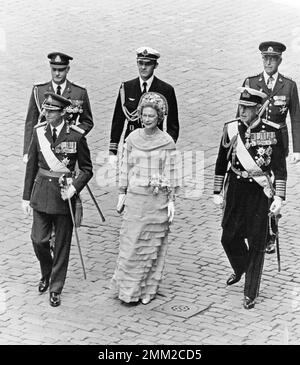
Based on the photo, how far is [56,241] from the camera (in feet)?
37.5

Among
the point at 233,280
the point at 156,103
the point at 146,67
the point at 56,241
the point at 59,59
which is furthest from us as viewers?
the point at 146,67

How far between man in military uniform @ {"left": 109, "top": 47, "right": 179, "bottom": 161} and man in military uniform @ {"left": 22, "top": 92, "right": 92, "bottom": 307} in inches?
55.9

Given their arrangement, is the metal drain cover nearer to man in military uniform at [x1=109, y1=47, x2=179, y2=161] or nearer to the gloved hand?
the gloved hand

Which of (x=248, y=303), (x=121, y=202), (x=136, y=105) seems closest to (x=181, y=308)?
(x=248, y=303)

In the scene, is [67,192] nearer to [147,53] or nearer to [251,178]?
[251,178]

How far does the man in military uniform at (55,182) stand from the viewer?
1135 centimetres

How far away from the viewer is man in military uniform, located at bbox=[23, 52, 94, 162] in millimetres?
12430

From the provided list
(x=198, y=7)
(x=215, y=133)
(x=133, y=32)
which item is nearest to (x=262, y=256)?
(x=215, y=133)

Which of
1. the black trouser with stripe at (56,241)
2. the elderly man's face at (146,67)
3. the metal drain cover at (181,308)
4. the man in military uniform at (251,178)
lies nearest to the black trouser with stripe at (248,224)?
the man in military uniform at (251,178)

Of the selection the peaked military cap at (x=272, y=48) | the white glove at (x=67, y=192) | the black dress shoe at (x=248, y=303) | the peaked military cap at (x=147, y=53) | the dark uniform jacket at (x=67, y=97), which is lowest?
the black dress shoe at (x=248, y=303)

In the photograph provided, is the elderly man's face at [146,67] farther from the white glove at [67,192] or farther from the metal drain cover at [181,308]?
the metal drain cover at [181,308]

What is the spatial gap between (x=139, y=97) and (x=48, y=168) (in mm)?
1740

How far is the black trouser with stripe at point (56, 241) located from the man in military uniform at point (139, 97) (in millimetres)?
1594

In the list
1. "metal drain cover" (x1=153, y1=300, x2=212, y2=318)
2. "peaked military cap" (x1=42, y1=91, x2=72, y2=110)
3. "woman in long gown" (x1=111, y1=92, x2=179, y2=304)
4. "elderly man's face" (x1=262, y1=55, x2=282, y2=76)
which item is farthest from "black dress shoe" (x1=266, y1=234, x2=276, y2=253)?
"peaked military cap" (x1=42, y1=91, x2=72, y2=110)
